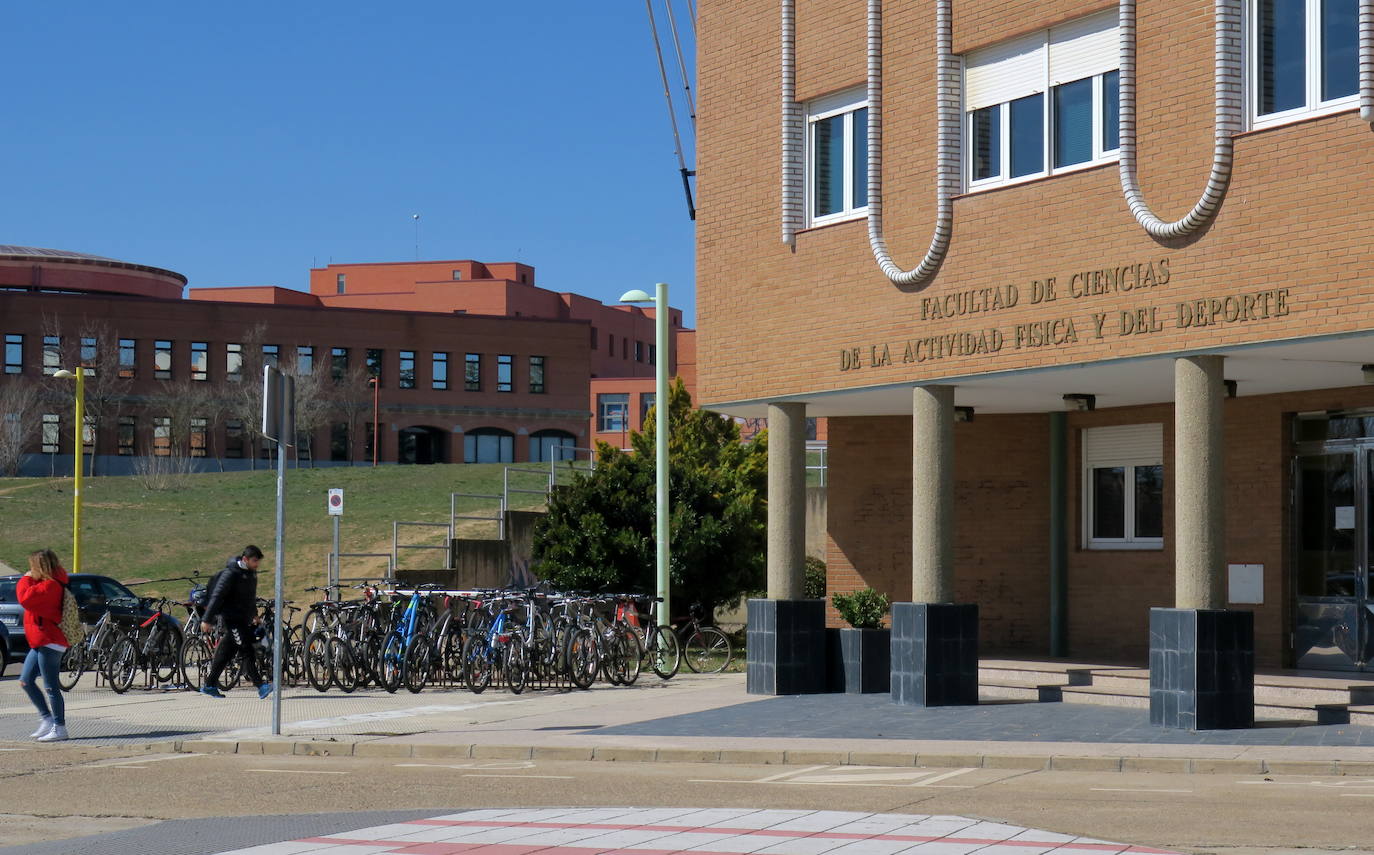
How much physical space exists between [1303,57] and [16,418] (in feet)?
235

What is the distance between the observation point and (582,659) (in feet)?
71.1

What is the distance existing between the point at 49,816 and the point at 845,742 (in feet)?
22.4

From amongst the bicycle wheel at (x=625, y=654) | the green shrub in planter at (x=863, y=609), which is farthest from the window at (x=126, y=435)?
the green shrub in planter at (x=863, y=609)

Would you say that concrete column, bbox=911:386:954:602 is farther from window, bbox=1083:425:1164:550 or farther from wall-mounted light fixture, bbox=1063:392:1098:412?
window, bbox=1083:425:1164:550

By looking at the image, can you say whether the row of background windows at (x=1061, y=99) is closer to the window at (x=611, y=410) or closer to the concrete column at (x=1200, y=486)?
the concrete column at (x=1200, y=486)

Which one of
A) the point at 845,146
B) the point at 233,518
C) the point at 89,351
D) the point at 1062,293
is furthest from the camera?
the point at 89,351

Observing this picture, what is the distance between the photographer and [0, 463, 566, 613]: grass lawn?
41.4m

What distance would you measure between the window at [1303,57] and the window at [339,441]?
78688 mm

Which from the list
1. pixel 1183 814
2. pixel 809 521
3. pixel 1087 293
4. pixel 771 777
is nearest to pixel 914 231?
pixel 1087 293

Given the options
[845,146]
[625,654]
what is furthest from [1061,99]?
[625,654]

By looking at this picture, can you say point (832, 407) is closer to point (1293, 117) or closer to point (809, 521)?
point (1293, 117)

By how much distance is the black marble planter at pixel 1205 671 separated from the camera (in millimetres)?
15727

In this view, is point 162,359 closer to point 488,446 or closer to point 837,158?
point 488,446

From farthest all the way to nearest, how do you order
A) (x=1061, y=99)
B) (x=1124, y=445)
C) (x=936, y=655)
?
(x=1124, y=445) < (x=936, y=655) < (x=1061, y=99)
